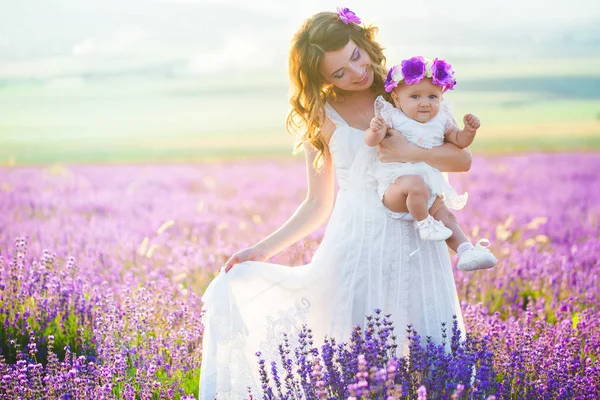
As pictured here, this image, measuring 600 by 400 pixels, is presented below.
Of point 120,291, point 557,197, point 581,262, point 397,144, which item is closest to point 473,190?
point 557,197

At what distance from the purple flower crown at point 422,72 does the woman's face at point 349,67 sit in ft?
0.65

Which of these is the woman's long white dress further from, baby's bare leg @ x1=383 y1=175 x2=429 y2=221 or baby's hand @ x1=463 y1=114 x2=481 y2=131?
baby's hand @ x1=463 y1=114 x2=481 y2=131

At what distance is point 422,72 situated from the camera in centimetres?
281

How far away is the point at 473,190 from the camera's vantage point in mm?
9203

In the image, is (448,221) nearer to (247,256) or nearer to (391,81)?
(391,81)

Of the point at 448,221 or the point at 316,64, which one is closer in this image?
the point at 448,221

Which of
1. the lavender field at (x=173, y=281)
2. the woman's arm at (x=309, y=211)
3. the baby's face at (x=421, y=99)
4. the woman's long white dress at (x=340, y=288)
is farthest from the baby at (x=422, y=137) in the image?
the lavender field at (x=173, y=281)

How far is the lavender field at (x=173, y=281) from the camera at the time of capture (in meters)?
3.05

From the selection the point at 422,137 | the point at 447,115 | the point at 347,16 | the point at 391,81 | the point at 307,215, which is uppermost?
the point at 347,16

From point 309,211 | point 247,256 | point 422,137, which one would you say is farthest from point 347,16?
point 247,256

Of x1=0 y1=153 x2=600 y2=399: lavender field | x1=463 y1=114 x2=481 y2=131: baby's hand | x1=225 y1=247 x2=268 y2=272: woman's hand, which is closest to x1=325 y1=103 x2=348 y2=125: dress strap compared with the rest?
x1=463 y1=114 x2=481 y2=131: baby's hand

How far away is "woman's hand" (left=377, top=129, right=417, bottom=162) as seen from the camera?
285 centimetres

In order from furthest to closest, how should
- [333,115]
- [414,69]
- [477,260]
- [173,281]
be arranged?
1. [173,281]
2. [333,115]
3. [414,69]
4. [477,260]

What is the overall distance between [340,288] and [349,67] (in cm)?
94
